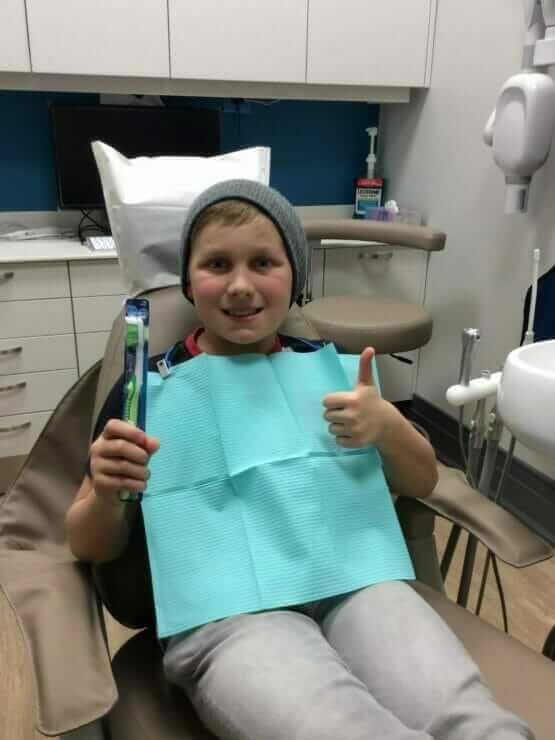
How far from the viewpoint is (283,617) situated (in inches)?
33.3

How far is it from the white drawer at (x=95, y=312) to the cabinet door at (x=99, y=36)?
28.7 inches

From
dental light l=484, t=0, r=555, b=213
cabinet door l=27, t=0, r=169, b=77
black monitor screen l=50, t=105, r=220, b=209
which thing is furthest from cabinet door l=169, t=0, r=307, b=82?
dental light l=484, t=0, r=555, b=213

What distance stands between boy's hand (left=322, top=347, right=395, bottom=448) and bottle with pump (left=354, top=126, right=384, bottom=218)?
195 cm

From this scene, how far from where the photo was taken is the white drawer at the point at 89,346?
218 centimetres

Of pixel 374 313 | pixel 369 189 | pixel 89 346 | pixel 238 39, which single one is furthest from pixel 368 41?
pixel 89 346

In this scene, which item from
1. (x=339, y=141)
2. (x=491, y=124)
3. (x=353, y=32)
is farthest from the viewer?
(x=339, y=141)

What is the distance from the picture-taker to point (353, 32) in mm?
2332

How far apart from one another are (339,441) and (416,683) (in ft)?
1.08

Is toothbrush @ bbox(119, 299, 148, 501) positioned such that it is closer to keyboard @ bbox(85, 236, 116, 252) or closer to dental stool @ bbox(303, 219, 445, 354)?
dental stool @ bbox(303, 219, 445, 354)

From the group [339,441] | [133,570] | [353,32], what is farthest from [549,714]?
[353,32]

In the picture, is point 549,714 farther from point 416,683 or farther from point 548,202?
point 548,202

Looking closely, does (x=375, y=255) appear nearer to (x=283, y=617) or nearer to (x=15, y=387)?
(x=15, y=387)

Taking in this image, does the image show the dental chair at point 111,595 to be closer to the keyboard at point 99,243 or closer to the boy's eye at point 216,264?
the boy's eye at point 216,264

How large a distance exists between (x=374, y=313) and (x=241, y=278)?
1.20m
